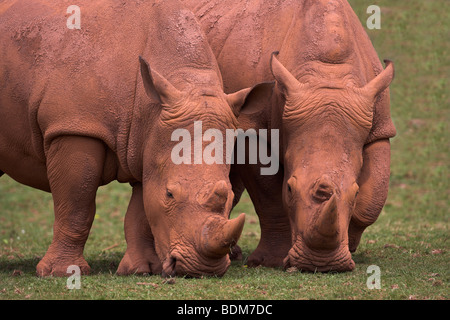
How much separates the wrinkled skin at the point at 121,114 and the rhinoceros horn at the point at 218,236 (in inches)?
4.2

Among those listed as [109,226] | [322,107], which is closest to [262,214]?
[322,107]

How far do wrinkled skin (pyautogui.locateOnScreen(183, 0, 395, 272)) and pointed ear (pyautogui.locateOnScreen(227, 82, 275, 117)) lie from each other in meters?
0.02

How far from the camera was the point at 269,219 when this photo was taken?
36.2 feet

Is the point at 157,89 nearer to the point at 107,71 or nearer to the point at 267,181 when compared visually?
the point at 107,71

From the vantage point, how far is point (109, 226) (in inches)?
648

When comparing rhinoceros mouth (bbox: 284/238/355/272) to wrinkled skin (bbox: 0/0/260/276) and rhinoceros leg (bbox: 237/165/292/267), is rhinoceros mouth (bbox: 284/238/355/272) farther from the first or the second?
rhinoceros leg (bbox: 237/165/292/267)

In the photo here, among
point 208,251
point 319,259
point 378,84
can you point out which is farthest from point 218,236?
point 378,84

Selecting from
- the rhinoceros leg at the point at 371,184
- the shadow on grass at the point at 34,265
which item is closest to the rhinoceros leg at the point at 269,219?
the rhinoceros leg at the point at 371,184

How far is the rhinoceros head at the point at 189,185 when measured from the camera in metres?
9.14

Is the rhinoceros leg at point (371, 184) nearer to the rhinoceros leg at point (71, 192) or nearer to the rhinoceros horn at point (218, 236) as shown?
the rhinoceros horn at point (218, 236)

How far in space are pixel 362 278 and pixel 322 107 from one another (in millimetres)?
1798

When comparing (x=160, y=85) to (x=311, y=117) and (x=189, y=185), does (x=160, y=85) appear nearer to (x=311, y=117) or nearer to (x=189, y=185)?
(x=189, y=185)

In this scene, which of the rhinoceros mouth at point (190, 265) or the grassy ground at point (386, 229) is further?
the rhinoceros mouth at point (190, 265)

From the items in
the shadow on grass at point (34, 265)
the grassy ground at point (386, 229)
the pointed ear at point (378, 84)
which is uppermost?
the pointed ear at point (378, 84)
